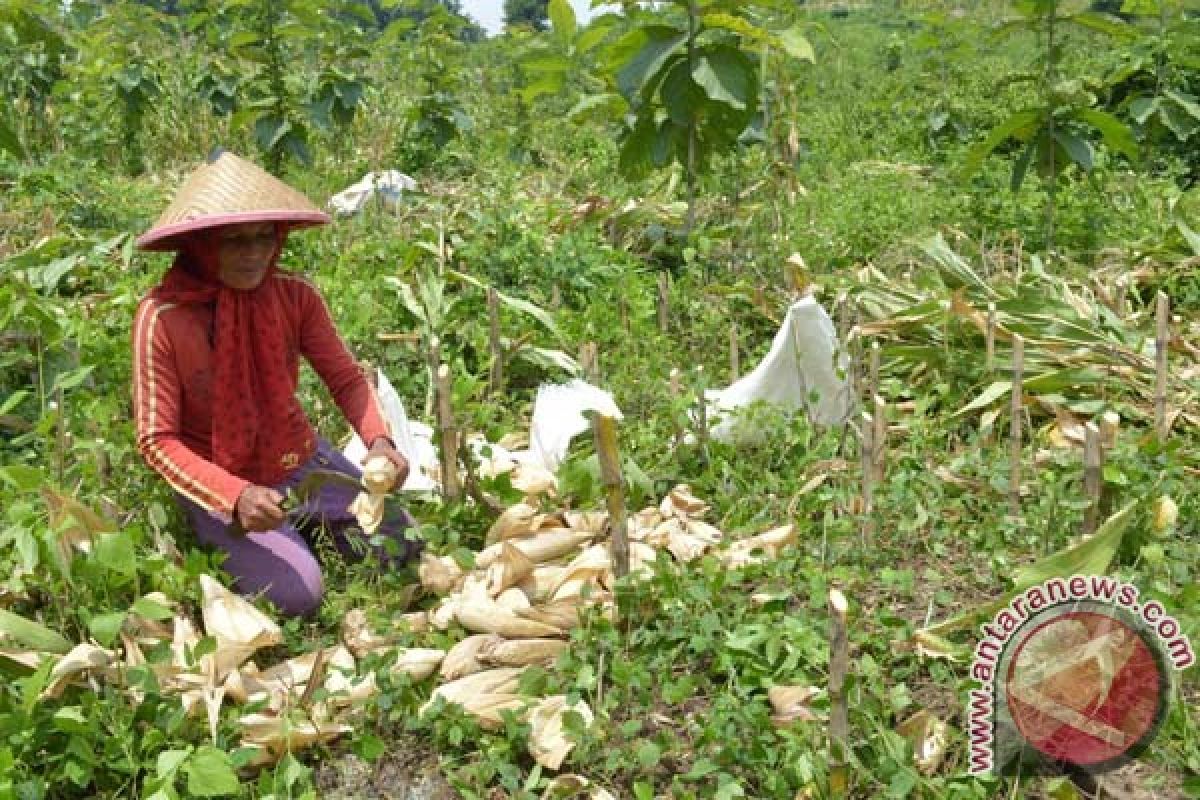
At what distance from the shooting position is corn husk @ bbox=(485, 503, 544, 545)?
101 inches

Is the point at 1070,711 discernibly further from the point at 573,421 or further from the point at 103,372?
the point at 103,372

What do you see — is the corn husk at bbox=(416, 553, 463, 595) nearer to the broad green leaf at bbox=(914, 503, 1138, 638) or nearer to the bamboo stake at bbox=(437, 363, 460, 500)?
the bamboo stake at bbox=(437, 363, 460, 500)

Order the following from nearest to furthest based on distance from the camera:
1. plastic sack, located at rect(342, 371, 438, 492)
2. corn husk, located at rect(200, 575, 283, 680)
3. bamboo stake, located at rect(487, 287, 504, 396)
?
1. corn husk, located at rect(200, 575, 283, 680)
2. plastic sack, located at rect(342, 371, 438, 492)
3. bamboo stake, located at rect(487, 287, 504, 396)

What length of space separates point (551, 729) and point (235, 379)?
3.57ft

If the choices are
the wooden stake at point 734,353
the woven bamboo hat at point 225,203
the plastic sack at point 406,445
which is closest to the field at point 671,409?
the plastic sack at point 406,445

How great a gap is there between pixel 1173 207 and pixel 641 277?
1920 millimetres

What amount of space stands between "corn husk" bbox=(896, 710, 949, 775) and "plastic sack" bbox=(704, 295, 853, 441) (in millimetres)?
1171

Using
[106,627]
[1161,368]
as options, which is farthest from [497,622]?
[1161,368]

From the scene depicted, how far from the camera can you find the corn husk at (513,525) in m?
2.57

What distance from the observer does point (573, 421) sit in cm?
302

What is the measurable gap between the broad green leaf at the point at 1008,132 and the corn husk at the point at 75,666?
3.30 meters

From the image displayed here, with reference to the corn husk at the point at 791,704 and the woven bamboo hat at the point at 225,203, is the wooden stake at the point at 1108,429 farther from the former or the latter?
the woven bamboo hat at the point at 225,203

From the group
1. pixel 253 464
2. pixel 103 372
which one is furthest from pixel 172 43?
pixel 253 464

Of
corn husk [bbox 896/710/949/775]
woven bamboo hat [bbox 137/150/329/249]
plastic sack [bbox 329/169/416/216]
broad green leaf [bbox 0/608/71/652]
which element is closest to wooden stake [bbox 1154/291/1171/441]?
corn husk [bbox 896/710/949/775]
